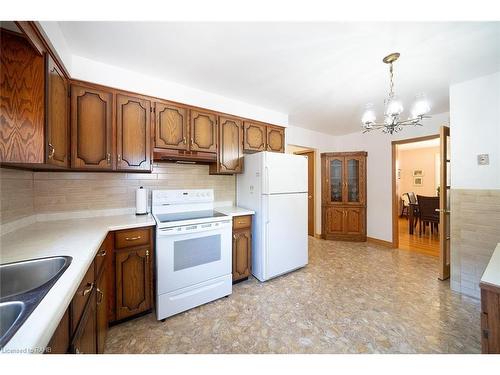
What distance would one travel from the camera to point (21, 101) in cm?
107

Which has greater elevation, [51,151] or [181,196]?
[51,151]

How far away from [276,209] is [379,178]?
263 centimetres

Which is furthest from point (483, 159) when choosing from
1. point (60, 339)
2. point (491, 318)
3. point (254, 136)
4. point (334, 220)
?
point (60, 339)

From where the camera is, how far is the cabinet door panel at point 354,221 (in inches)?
150

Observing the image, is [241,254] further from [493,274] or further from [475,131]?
[475,131]

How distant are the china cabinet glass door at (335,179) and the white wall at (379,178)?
50cm

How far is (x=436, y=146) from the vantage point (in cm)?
559

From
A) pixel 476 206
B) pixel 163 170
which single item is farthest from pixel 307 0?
pixel 476 206

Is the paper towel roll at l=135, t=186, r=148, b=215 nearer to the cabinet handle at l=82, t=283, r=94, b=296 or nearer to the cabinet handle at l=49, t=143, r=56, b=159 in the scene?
the cabinet handle at l=49, t=143, r=56, b=159

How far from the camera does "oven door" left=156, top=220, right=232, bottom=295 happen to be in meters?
1.65

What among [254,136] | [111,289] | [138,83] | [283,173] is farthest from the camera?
[254,136]

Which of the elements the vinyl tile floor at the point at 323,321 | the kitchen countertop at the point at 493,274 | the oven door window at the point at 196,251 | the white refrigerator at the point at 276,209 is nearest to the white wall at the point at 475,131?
the vinyl tile floor at the point at 323,321

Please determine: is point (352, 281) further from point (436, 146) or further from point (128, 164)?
point (436, 146)
